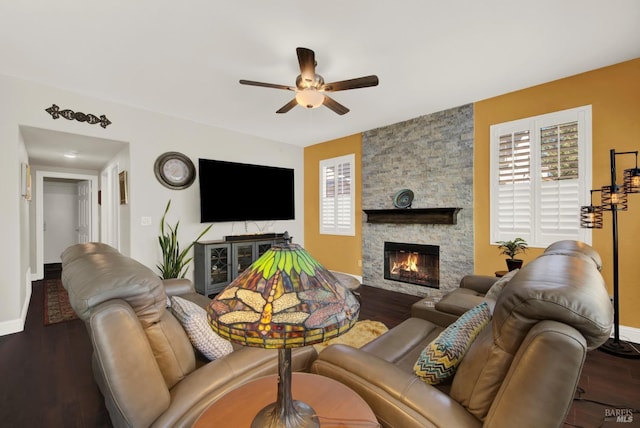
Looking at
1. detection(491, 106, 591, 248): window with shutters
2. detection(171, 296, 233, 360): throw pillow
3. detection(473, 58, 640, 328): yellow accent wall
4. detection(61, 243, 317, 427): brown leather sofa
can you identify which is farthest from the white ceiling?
detection(171, 296, 233, 360): throw pillow

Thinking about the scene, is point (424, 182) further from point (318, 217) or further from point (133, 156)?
point (133, 156)

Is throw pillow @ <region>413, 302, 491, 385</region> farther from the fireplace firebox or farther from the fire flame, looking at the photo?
the fire flame

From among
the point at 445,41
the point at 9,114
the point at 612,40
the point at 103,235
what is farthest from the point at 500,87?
the point at 103,235

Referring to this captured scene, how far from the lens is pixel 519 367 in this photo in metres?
0.79

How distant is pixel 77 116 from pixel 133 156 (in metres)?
0.68

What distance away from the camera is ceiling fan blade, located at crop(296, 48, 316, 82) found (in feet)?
6.81

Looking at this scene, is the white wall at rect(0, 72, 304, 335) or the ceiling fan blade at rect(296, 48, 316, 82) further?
the white wall at rect(0, 72, 304, 335)

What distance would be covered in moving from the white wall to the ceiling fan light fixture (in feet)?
7.94

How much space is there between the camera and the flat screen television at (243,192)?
4230mm

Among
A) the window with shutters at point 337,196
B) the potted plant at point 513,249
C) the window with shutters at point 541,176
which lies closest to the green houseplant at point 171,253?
the window with shutters at point 337,196

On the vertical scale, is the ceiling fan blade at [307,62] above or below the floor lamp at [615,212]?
above

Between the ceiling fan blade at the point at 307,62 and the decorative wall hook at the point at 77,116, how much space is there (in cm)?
270

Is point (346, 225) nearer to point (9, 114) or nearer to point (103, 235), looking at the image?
point (9, 114)

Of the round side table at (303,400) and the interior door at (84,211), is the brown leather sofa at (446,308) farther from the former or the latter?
the interior door at (84,211)
